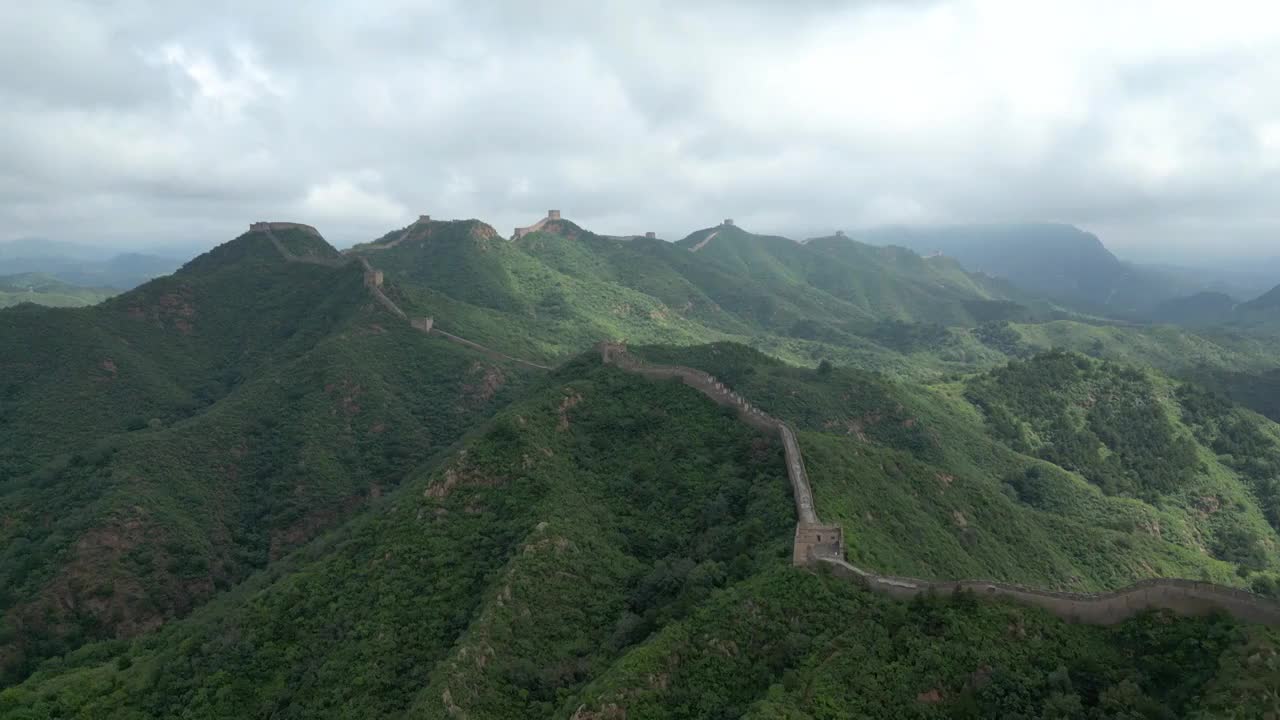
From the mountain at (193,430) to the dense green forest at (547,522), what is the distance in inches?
12.1

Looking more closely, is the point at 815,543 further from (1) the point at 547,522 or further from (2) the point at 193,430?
(2) the point at 193,430

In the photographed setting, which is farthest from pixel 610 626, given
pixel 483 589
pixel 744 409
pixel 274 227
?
pixel 274 227

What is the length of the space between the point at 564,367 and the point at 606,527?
32.1 m

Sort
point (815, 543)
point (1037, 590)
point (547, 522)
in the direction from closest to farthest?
point (1037, 590), point (815, 543), point (547, 522)

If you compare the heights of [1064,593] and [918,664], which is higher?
[1064,593]

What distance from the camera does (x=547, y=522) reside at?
45.7 m

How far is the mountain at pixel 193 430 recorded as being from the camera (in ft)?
198

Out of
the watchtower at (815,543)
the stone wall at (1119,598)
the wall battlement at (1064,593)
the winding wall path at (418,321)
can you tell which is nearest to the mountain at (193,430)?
the winding wall path at (418,321)

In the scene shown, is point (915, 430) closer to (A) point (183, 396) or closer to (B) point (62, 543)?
(B) point (62, 543)

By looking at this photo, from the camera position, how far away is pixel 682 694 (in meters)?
31.0

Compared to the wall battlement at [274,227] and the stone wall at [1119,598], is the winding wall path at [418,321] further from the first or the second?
the stone wall at [1119,598]

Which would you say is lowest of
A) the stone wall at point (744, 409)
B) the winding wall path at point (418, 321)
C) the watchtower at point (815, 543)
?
the watchtower at point (815, 543)

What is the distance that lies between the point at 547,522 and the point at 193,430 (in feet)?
168

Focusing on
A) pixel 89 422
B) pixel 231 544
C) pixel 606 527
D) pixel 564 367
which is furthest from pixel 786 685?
pixel 89 422
